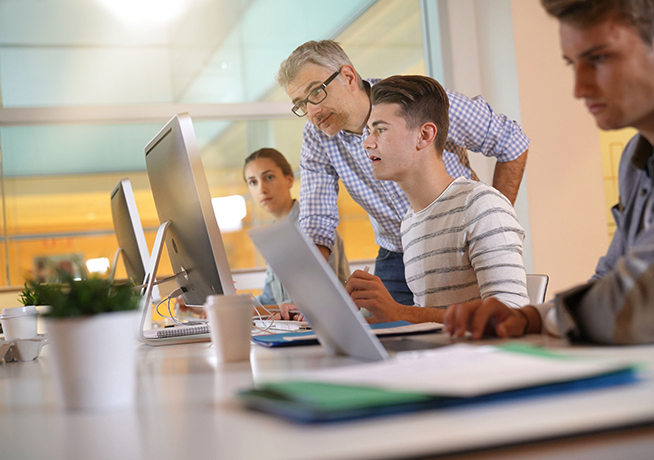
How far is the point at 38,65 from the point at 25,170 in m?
0.62

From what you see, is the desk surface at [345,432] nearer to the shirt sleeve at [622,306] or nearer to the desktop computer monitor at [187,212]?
the shirt sleeve at [622,306]

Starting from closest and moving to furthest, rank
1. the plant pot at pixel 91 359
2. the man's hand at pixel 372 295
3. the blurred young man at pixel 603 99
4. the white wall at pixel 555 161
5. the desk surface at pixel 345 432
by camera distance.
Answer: the desk surface at pixel 345 432, the plant pot at pixel 91 359, the blurred young man at pixel 603 99, the man's hand at pixel 372 295, the white wall at pixel 555 161

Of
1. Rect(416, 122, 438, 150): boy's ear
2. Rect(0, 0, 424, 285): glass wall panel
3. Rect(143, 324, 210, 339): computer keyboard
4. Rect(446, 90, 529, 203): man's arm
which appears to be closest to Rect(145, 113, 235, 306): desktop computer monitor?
Rect(143, 324, 210, 339): computer keyboard

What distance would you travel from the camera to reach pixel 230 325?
0.97 m

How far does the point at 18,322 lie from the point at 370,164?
54.8 inches

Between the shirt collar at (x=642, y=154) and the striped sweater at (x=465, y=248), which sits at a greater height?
the shirt collar at (x=642, y=154)

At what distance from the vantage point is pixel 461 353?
0.60 m

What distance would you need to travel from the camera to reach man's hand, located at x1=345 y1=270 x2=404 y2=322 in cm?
137

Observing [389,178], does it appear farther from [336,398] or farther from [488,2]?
[488,2]

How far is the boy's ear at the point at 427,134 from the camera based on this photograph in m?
1.85

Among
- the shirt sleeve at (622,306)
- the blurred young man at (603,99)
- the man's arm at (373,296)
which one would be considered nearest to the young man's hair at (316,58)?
the man's arm at (373,296)

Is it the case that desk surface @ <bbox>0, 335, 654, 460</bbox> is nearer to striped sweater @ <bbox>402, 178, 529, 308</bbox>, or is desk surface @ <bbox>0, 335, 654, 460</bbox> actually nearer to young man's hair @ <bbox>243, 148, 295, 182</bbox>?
striped sweater @ <bbox>402, 178, 529, 308</bbox>

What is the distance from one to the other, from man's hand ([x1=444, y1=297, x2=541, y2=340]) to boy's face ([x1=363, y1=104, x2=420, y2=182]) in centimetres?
89

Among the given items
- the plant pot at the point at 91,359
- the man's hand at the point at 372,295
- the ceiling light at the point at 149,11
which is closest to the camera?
the plant pot at the point at 91,359
